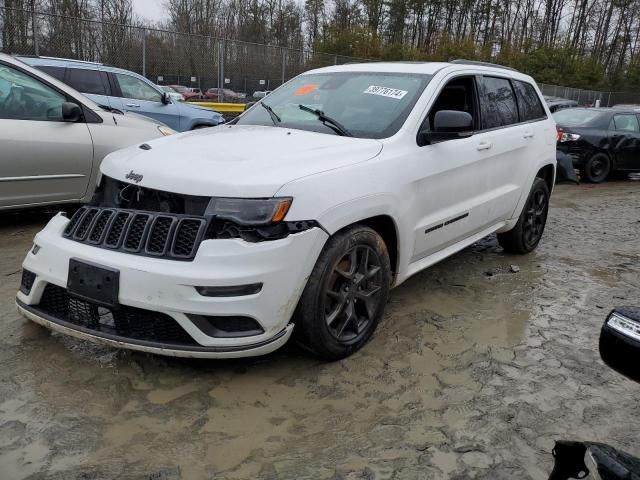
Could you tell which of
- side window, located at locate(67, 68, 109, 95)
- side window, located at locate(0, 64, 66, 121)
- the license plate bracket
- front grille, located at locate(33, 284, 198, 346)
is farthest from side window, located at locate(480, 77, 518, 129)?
side window, located at locate(67, 68, 109, 95)

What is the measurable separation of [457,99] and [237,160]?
2.09 meters

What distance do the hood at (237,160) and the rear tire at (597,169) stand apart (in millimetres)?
9541

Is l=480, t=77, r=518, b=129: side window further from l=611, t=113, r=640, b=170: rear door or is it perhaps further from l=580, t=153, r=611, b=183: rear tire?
l=611, t=113, r=640, b=170: rear door

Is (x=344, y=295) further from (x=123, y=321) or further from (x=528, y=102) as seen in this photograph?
(x=528, y=102)

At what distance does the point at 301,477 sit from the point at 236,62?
1624 cm

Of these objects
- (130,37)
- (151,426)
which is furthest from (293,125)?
(130,37)

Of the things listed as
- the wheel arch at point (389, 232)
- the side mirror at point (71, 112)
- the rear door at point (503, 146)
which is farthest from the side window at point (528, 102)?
the side mirror at point (71, 112)

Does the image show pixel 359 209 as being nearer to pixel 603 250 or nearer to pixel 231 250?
pixel 231 250

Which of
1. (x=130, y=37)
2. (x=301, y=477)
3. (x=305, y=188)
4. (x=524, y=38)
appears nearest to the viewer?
(x=301, y=477)

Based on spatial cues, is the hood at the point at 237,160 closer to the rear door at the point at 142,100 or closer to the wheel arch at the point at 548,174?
the wheel arch at the point at 548,174

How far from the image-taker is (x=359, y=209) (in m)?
3.04

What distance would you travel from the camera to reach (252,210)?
2711mm

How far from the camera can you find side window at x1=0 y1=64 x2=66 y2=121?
5.04 meters

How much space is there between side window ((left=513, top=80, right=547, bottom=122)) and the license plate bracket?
155 inches
